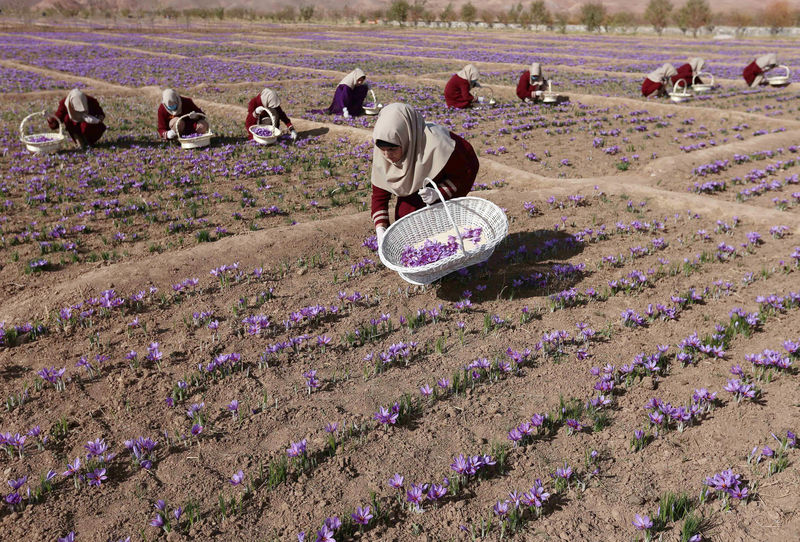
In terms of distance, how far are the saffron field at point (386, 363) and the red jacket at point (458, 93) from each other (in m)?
8.02

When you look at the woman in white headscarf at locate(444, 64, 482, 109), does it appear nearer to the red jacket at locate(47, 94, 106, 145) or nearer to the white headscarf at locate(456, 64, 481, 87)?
the white headscarf at locate(456, 64, 481, 87)

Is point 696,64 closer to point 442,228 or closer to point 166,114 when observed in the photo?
point 166,114

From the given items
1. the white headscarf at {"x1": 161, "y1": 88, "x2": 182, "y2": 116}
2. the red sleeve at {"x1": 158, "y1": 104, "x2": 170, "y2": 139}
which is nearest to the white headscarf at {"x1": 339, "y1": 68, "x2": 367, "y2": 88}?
the white headscarf at {"x1": 161, "y1": 88, "x2": 182, "y2": 116}

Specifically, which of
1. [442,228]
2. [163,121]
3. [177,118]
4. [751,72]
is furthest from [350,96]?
[751,72]

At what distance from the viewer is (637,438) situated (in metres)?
4.30

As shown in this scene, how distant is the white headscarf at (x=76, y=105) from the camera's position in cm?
1314

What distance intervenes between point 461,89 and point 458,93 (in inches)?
7.0

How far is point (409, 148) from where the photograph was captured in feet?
21.5

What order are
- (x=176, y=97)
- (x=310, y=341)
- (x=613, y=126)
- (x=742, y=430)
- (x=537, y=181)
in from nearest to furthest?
(x=742, y=430) → (x=310, y=341) → (x=537, y=181) → (x=176, y=97) → (x=613, y=126)

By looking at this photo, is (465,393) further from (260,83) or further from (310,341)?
(260,83)

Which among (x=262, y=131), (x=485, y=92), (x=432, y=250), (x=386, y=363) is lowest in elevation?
(x=386, y=363)

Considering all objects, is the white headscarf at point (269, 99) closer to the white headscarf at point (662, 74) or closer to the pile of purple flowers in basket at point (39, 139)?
the pile of purple flowers in basket at point (39, 139)

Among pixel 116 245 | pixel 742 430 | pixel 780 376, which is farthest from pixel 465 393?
pixel 116 245

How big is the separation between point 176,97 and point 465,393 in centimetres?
1210
